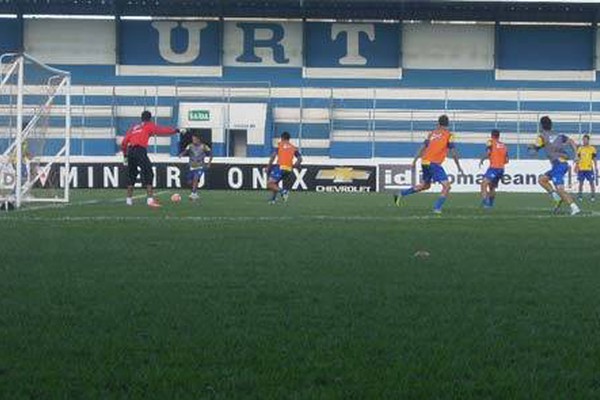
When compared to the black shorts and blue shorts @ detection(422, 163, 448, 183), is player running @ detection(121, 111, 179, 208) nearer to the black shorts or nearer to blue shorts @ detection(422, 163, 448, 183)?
the black shorts

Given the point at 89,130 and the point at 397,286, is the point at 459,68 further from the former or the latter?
the point at 397,286

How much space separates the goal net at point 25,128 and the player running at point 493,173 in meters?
8.19

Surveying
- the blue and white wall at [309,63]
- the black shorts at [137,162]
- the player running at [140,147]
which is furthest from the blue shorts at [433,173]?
the blue and white wall at [309,63]

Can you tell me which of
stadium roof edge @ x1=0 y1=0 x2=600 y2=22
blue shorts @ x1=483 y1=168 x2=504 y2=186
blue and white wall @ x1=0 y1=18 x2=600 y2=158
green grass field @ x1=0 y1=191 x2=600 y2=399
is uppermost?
stadium roof edge @ x1=0 y1=0 x2=600 y2=22

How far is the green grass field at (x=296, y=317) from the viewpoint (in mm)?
4543

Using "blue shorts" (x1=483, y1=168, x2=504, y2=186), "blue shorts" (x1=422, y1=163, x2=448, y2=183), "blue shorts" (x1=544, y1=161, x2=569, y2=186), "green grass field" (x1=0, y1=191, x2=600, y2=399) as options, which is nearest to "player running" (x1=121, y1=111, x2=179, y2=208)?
"blue shorts" (x1=422, y1=163, x2=448, y2=183)

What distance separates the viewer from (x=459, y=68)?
48750mm

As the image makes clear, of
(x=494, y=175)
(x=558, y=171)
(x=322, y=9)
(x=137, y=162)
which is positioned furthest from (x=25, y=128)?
(x=322, y=9)

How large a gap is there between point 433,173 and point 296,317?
576 inches

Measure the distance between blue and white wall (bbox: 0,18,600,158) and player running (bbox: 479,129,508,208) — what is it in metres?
21.1

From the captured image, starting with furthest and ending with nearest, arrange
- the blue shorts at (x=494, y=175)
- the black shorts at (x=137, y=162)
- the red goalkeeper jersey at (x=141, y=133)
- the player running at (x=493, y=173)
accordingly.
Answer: the blue shorts at (x=494, y=175) < the player running at (x=493, y=173) < the red goalkeeper jersey at (x=141, y=133) < the black shorts at (x=137, y=162)

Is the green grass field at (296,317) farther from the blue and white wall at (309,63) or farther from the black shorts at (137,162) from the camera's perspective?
the blue and white wall at (309,63)

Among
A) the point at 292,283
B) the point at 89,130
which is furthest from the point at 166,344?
the point at 89,130

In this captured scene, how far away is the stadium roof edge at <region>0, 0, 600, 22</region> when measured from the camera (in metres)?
47.8
